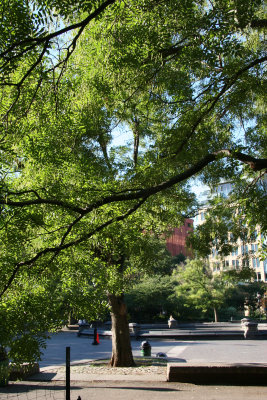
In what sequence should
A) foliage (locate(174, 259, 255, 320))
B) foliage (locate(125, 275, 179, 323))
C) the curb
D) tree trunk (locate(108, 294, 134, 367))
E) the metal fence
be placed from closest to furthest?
1. the metal fence
2. the curb
3. tree trunk (locate(108, 294, 134, 367))
4. foliage (locate(174, 259, 255, 320))
5. foliage (locate(125, 275, 179, 323))

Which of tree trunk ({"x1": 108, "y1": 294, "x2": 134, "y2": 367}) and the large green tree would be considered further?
tree trunk ({"x1": 108, "y1": 294, "x2": 134, "y2": 367})

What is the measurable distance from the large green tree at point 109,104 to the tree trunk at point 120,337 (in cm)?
507

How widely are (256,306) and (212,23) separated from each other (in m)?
50.5

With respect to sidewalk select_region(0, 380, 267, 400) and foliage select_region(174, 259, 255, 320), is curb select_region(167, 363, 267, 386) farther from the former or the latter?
foliage select_region(174, 259, 255, 320)

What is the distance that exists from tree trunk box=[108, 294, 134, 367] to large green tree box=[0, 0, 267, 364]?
16.6ft

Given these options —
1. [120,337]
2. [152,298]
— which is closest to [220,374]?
[120,337]

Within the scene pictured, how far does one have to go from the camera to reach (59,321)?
7344 mm

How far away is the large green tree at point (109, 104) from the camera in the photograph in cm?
605

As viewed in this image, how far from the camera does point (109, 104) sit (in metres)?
9.02

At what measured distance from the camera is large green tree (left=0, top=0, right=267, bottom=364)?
6.05 m

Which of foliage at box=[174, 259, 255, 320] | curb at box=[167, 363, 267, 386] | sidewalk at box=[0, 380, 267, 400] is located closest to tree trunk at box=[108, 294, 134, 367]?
sidewalk at box=[0, 380, 267, 400]

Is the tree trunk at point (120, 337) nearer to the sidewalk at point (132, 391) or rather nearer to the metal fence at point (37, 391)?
the metal fence at point (37, 391)

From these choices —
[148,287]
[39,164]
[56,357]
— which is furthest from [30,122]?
[148,287]

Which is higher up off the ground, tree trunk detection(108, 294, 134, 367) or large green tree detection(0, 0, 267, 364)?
large green tree detection(0, 0, 267, 364)
